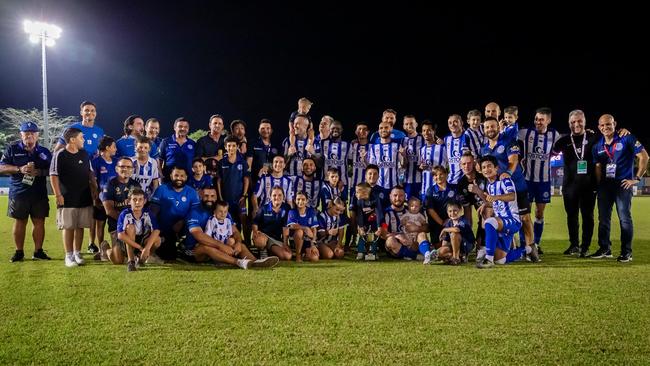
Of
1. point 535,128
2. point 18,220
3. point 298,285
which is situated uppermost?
point 535,128

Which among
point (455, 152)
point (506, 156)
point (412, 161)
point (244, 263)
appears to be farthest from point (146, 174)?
point (506, 156)

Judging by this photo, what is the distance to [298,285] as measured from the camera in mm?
4570

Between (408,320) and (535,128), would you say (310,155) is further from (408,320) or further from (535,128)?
(408,320)

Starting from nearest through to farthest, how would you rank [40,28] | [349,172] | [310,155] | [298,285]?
[298,285]
[310,155]
[349,172]
[40,28]

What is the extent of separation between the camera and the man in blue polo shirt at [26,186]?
634 cm

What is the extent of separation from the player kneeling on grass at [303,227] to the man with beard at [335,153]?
1.40 meters

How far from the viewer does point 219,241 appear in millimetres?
5992

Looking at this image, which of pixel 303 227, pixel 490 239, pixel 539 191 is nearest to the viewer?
pixel 490 239

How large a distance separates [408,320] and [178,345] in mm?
1493

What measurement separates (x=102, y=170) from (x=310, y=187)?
288cm

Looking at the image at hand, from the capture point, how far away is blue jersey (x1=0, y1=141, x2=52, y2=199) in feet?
21.0

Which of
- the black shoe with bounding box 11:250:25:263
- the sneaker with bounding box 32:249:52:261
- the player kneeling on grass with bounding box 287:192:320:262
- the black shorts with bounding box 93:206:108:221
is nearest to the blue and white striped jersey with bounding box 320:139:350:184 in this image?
the player kneeling on grass with bounding box 287:192:320:262

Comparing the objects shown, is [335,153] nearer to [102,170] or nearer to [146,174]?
[146,174]

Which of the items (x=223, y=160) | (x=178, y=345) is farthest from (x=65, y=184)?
(x=178, y=345)
